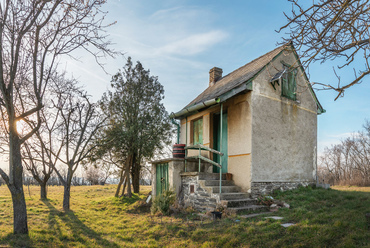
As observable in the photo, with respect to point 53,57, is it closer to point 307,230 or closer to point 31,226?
point 31,226

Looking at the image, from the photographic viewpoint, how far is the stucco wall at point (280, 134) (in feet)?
31.6

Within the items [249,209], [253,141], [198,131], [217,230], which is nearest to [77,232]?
[217,230]

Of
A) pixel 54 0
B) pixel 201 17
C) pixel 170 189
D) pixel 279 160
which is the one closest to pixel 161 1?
pixel 201 17

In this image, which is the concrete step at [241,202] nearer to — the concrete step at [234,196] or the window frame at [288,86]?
the concrete step at [234,196]

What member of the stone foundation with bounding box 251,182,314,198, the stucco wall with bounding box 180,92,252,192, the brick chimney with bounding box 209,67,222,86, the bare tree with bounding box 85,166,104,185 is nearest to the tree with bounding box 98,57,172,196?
the brick chimney with bounding box 209,67,222,86

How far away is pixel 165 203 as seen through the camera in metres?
8.98

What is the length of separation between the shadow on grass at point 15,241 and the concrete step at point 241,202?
5.21 meters

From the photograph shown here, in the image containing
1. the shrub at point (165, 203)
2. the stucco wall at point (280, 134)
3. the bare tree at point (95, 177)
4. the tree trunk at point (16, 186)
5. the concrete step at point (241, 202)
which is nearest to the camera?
the tree trunk at point (16, 186)

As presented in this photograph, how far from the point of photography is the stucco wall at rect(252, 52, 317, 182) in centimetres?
962

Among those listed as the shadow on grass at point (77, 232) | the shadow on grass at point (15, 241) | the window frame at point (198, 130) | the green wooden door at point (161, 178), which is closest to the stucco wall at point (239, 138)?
the window frame at point (198, 130)

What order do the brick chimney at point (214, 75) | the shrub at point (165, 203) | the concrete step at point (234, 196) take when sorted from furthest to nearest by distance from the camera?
the brick chimney at point (214, 75), the shrub at point (165, 203), the concrete step at point (234, 196)

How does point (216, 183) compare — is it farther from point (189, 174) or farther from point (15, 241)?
point (15, 241)

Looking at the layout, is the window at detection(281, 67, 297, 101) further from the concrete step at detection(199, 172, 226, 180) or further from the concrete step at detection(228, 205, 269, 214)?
the concrete step at detection(228, 205, 269, 214)

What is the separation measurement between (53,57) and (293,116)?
909 cm
